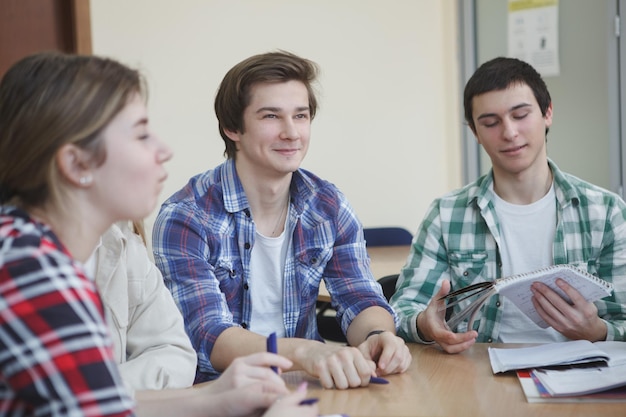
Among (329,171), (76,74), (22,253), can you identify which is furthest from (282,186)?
(329,171)

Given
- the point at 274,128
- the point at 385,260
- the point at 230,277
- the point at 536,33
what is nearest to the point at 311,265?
the point at 230,277

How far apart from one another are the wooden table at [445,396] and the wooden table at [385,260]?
116cm

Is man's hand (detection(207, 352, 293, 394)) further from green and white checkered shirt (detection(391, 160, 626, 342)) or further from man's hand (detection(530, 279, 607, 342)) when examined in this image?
green and white checkered shirt (detection(391, 160, 626, 342))

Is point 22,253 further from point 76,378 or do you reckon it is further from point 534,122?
point 534,122

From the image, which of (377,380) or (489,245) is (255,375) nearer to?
(377,380)

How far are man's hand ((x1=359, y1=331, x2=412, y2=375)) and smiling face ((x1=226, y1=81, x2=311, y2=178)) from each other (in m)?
0.68

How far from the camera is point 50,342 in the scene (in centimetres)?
98

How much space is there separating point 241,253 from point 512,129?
93 cm

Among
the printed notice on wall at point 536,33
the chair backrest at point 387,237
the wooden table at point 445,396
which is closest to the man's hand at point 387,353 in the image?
the wooden table at point 445,396

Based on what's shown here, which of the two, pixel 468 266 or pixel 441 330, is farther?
pixel 468 266

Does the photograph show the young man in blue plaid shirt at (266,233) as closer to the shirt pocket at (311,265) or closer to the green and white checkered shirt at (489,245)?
the shirt pocket at (311,265)

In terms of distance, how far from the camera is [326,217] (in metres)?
2.31

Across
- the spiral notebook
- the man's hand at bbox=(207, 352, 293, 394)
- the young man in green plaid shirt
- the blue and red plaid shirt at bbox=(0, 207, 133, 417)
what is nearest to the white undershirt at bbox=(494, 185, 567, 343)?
the young man in green plaid shirt

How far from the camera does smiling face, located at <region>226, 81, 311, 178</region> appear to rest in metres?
2.30
